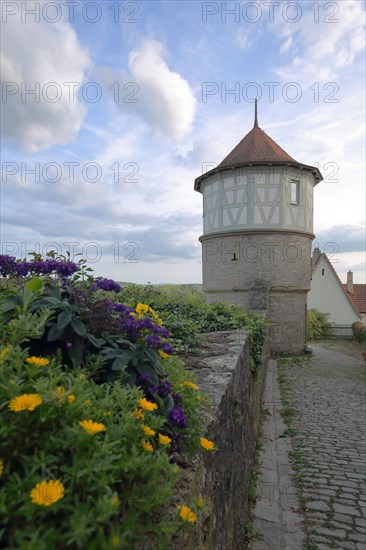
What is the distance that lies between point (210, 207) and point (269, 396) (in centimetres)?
1082

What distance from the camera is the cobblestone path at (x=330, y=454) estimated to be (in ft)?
13.0

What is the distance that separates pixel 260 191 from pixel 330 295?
1718cm

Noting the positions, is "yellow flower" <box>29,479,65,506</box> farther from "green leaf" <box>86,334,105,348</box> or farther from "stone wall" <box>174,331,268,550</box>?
"green leaf" <box>86,334,105,348</box>

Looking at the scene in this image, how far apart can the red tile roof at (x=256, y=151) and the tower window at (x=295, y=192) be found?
107 cm

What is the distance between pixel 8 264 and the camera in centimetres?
221

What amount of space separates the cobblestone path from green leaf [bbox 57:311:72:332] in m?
3.67

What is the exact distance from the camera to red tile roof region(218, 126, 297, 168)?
16844mm

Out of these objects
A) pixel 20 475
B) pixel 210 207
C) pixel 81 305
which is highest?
pixel 210 207

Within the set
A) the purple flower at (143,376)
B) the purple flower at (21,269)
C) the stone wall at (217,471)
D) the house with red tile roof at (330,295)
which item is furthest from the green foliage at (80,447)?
the house with red tile roof at (330,295)

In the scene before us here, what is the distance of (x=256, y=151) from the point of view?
57.4 ft

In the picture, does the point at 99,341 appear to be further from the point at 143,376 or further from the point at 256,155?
the point at 256,155

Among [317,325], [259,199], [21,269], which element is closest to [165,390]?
[21,269]

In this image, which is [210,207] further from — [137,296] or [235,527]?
[235,527]

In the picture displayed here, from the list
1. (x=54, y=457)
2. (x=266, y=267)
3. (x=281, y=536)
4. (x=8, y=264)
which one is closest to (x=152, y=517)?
(x=54, y=457)
